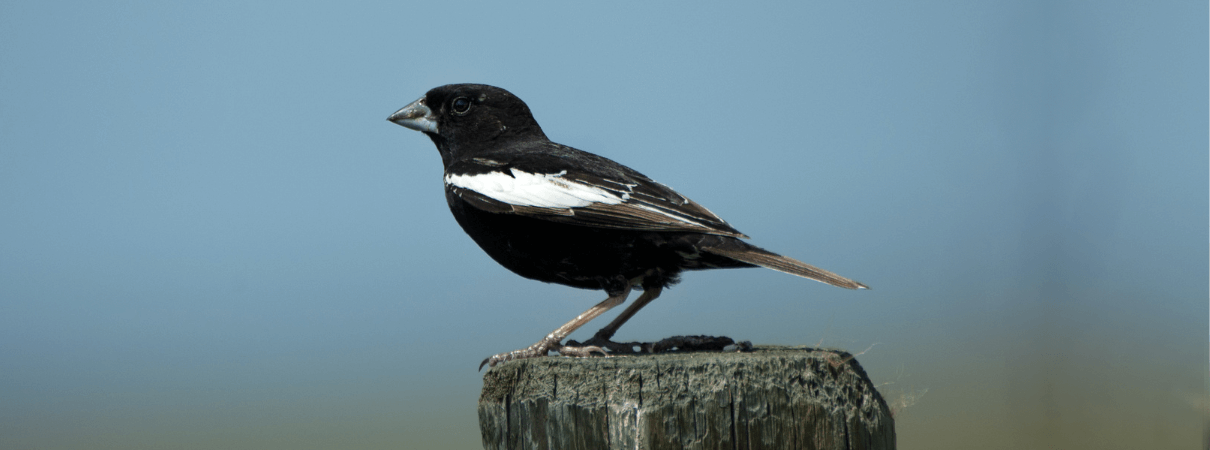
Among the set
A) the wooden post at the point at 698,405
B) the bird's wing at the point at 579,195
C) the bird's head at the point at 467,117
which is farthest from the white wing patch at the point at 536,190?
the wooden post at the point at 698,405

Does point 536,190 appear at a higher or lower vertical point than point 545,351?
higher

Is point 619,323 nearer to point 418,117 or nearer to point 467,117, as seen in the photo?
point 467,117

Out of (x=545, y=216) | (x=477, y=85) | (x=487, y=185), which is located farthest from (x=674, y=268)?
(x=477, y=85)

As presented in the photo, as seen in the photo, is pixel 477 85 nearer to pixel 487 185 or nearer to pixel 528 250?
pixel 487 185

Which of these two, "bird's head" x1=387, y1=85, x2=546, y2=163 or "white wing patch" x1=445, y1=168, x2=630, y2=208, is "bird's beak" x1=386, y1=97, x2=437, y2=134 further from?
"white wing patch" x1=445, y1=168, x2=630, y2=208

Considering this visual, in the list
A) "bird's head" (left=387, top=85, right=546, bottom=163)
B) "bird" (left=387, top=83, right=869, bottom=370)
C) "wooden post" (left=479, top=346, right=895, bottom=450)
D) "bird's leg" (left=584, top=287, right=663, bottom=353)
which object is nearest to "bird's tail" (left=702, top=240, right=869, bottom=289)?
"bird" (left=387, top=83, right=869, bottom=370)

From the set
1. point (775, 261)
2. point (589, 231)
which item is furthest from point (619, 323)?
point (775, 261)
